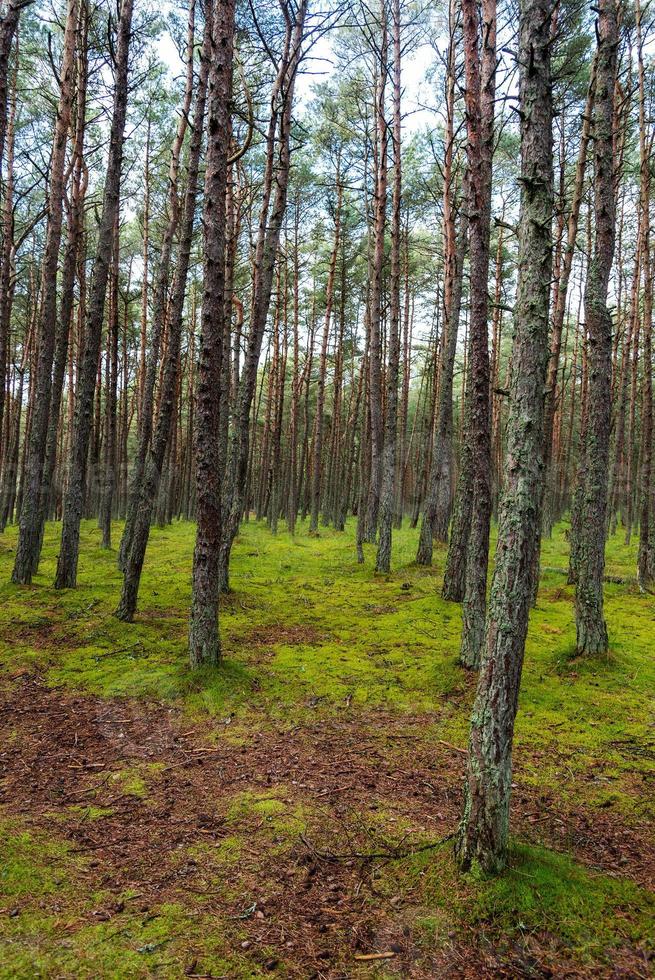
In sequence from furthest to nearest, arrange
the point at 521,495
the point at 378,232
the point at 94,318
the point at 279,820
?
the point at 378,232, the point at 94,318, the point at 279,820, the point at 521,495

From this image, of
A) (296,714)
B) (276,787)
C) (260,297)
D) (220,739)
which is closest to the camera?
(276,787)

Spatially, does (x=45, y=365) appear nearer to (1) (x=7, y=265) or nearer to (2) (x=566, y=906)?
(1) (x=7, y=265)

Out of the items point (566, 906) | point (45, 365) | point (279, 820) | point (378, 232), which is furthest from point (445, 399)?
point (566, 906)

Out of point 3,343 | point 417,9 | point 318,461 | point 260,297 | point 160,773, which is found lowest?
point 160,773

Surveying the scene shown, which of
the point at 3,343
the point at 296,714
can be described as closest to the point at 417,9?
the point at 3,343

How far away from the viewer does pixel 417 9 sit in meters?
12.4

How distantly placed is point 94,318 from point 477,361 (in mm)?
6363

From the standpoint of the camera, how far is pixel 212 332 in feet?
18.3

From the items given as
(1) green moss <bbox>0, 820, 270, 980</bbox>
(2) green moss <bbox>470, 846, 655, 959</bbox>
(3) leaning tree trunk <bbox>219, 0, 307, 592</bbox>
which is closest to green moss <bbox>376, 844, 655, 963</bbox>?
(2) green moss <bbox>470, 846, 655, 959</bbox>

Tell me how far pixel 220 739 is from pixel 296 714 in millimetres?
871

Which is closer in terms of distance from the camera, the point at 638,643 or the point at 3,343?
the point at 638,643

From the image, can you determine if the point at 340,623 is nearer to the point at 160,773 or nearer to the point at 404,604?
the point at 404,604

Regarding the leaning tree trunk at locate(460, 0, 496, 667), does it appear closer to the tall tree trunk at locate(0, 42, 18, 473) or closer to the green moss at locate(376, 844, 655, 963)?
the green moss at locate(376, 844, 655, 963)

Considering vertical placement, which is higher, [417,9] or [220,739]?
[417,9]
